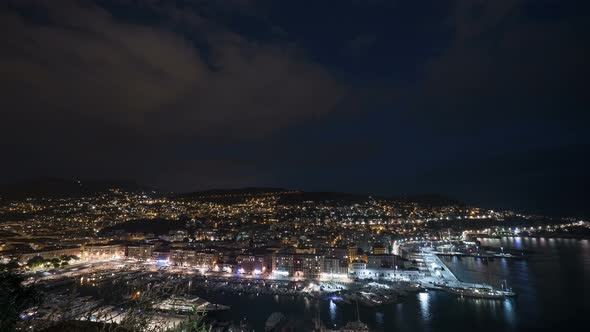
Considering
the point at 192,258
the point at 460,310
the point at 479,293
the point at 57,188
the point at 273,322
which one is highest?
the point at 57,188

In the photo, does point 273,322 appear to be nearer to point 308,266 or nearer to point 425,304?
point 425,304

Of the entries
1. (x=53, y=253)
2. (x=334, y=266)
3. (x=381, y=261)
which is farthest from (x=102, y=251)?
(x=381, y=261)

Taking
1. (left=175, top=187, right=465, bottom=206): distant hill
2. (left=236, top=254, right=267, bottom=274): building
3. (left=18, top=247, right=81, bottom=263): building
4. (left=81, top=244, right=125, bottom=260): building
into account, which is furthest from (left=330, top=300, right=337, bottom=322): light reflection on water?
(left=175, top=187, right=465, bottom=206): distant hill

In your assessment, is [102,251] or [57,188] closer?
[102,251]

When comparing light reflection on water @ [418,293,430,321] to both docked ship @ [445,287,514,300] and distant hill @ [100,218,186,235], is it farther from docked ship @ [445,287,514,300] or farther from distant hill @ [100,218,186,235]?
distant hill @ [100,218,186,235]

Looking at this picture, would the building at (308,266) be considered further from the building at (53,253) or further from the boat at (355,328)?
the building at (53,253)

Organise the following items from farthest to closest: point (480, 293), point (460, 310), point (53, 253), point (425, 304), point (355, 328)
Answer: point (53, 253)
point (480, 293)
point (425, 304)
point (460, 310)
point (355, 328)

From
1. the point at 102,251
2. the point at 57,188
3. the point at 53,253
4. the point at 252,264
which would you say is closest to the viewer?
the point at 252,264

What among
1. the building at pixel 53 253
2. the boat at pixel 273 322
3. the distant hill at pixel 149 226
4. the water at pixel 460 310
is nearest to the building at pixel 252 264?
the water at pixel 460 310

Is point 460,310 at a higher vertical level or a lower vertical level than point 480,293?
lower
